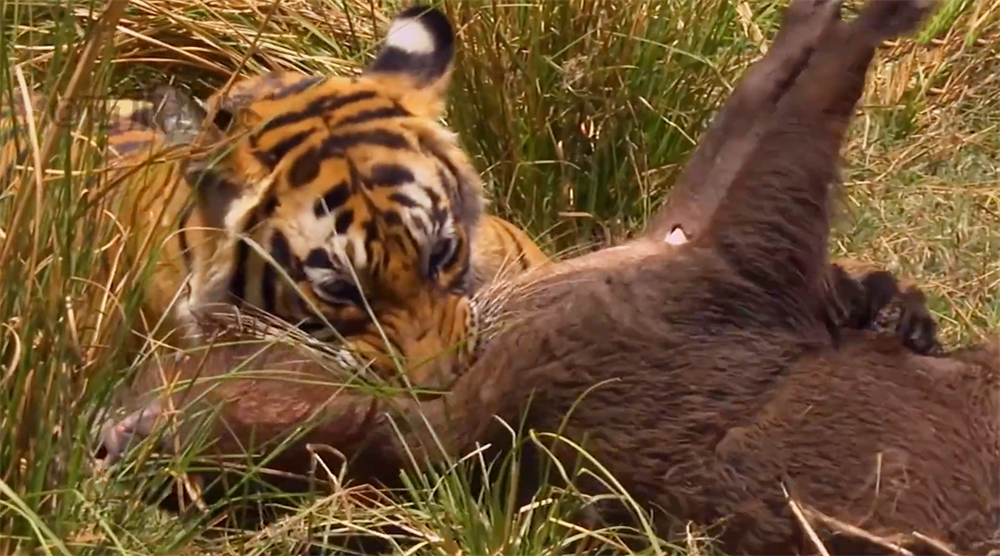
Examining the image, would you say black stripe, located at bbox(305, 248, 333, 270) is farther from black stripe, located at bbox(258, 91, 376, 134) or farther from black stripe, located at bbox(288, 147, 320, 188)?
black stripe, located at bbox(258, 91, 376, 134)

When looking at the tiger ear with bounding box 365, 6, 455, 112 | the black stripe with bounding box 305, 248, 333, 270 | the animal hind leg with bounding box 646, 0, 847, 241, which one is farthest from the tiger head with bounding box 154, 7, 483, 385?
the animal hind leg with bounding box 646, 0, 847, 241

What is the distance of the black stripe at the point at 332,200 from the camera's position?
2.73m

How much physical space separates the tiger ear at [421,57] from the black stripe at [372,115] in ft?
0.36

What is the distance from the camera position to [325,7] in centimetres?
438

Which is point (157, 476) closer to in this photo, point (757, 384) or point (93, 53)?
point (93, 53)

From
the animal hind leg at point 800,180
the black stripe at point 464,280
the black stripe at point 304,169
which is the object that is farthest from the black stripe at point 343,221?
the animal hind leg at point 800,180

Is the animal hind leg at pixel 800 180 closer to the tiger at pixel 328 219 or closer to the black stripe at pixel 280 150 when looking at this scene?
the tiger at pixel 328 219

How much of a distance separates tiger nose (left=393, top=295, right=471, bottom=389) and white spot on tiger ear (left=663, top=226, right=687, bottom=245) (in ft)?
1.22

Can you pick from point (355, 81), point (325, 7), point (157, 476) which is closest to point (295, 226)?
point (355, 81)

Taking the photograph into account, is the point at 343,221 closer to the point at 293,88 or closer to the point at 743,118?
the point at 293,88

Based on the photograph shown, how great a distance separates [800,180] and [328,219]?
0.86 metres

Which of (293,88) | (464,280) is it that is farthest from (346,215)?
(293,88)

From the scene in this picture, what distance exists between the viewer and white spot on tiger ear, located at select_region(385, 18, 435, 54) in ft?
10.3

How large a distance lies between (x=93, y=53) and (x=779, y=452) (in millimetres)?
1063
